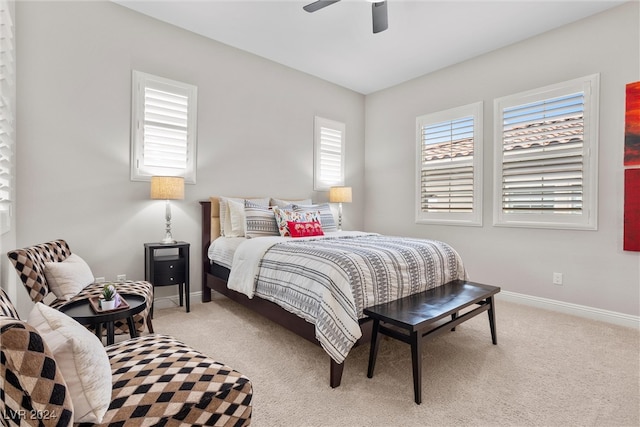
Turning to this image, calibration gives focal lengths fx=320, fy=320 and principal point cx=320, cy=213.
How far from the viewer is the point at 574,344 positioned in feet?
8.35

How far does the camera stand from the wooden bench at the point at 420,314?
5.89 ft

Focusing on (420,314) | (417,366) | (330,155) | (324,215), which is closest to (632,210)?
(420,314)

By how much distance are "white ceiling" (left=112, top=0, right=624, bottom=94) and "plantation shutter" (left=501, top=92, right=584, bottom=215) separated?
0.83 meters

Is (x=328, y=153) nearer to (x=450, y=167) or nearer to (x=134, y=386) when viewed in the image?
(x=450, y=167)

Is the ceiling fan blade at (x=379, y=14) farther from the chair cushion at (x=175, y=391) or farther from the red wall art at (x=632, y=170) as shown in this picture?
the chair cushion at (x=175, y=391)

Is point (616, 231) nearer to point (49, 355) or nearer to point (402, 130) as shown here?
point (402, 130)

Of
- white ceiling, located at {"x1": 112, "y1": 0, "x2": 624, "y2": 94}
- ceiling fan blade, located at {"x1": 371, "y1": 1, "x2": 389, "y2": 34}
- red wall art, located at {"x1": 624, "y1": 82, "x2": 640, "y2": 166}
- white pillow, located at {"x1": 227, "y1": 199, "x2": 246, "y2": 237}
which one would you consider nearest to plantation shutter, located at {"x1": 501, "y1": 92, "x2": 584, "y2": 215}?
red wall art, located at {"x1": 624, "y1": 82, "x2": 640, "y2": 166}

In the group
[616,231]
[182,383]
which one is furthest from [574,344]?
[182,383]

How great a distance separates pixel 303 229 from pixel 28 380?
9.05 ft

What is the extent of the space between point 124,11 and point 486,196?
4.43m

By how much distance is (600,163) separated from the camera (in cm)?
310

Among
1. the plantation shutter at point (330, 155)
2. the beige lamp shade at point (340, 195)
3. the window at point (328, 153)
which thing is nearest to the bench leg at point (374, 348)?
the beige lamp shade at point (340, 195)

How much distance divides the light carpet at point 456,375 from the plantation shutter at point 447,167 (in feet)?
5.66

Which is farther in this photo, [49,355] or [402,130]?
[402,130]
